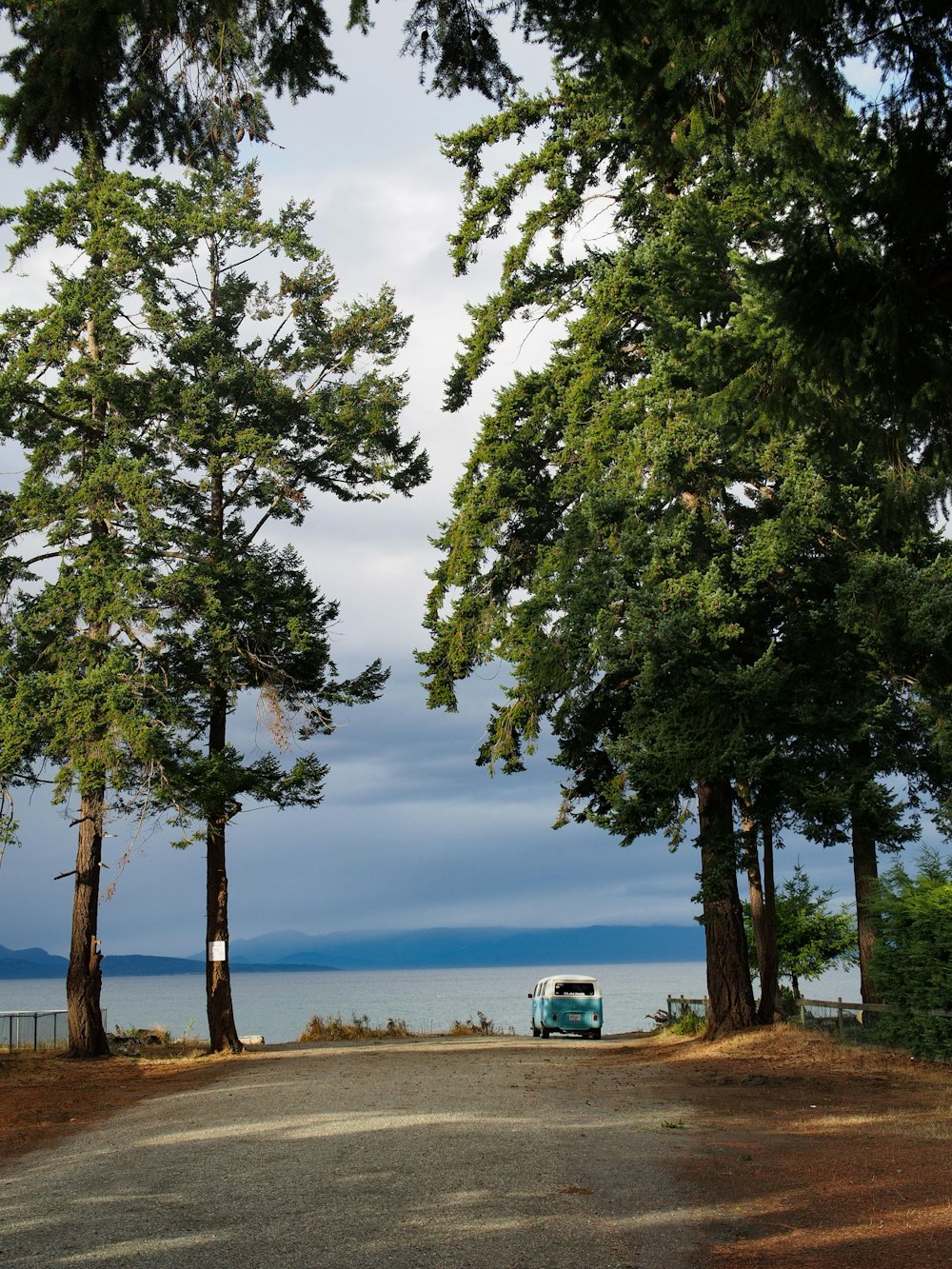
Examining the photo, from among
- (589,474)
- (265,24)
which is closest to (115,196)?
(589,474)

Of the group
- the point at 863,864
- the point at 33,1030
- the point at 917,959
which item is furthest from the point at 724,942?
the point at 33,1030

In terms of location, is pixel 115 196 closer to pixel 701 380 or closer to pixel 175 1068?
pixel 175 1068

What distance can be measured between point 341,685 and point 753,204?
1474 centimetres

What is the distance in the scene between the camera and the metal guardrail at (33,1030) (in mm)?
25453

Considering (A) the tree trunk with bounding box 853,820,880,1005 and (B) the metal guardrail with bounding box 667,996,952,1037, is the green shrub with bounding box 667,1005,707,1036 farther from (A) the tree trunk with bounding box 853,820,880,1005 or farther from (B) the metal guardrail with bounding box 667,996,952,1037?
(A) the tree trunk with bounding box 853,820,880,1005

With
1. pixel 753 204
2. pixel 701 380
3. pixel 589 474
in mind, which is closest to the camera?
pixel 701 380

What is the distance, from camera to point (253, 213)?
2966 cm

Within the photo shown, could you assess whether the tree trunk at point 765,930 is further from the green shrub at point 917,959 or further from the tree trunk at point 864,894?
the green shrub at point 917,959

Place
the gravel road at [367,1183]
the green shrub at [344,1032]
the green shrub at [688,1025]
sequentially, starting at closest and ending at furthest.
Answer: the gravel road at [367,1183]
the green shrub at [688,1025]
the green shrub at [344,1032]

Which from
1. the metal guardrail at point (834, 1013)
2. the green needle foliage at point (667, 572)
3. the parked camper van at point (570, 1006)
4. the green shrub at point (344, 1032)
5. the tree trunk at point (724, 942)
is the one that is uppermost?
the green needle foliage at point (667, 572)

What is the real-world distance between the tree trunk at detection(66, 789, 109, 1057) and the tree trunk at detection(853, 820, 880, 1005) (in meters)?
15.6

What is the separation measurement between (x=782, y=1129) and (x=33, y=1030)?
1980 centimetres

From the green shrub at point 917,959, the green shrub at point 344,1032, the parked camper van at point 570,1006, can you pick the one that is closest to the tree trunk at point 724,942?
the green shrub at point 917,959

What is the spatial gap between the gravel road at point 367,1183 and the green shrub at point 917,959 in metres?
4.37
